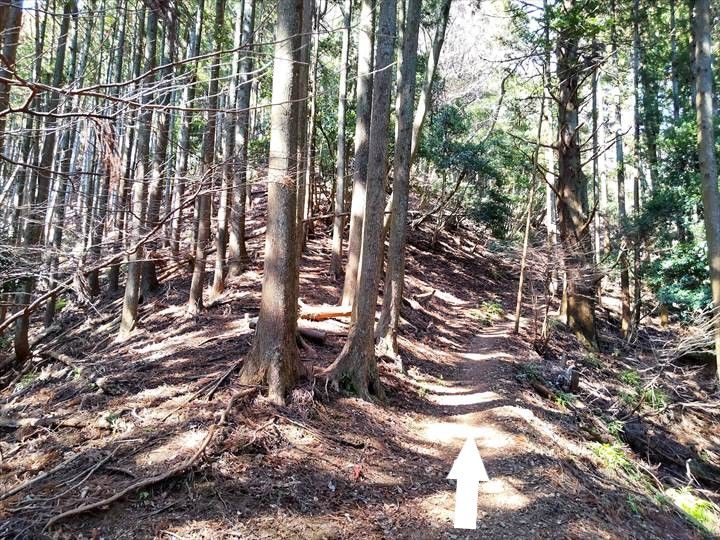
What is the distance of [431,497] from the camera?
5.61 meters

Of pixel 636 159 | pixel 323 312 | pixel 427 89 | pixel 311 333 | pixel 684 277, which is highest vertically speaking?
pixel 636 159

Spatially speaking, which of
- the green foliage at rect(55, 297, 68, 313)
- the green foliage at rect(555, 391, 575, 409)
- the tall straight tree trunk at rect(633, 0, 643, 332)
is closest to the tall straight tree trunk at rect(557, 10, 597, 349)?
the tall straight tree trunk at rect(633, 0, 643, 332)

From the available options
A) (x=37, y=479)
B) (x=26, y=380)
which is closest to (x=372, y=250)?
(x=37, y=479)

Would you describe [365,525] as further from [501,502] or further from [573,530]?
[573,530]

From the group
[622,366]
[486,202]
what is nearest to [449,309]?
[622,366]

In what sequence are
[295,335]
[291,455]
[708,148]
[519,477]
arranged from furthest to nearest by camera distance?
[708,148], [295,335], [519,477], [291,455]

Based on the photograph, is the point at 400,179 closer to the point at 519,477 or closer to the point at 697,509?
the point at 519,477

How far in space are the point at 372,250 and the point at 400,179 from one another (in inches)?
80.6

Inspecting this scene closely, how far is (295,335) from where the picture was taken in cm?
650

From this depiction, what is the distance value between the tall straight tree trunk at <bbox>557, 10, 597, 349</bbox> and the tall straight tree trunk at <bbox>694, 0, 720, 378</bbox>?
5.10m

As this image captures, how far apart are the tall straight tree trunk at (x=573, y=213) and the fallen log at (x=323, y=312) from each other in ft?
22.6

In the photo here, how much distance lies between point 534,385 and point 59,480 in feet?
27.5

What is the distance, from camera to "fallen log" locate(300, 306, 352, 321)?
10.3 m

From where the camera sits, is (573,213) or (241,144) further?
(573,213)
